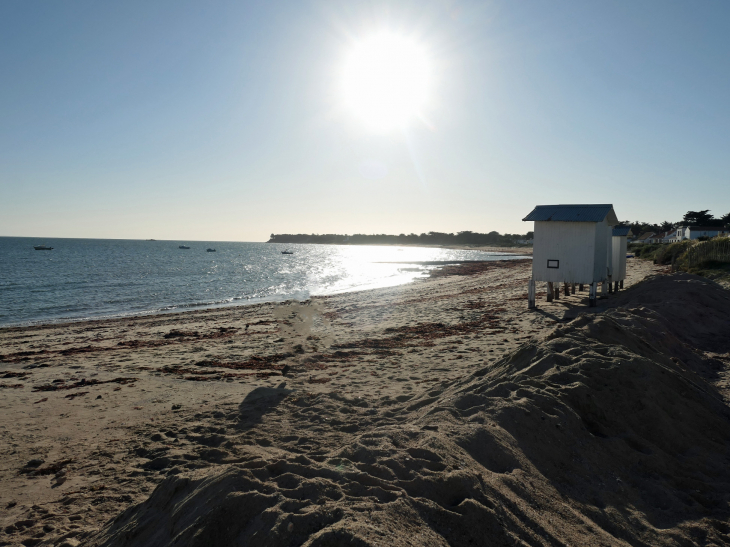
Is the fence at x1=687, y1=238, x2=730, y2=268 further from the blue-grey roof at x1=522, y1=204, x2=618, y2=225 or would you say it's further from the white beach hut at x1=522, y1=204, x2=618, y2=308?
the white beach hut at x1=522, y1=204, x2=618, y2=308

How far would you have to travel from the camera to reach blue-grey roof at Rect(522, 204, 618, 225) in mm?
15289

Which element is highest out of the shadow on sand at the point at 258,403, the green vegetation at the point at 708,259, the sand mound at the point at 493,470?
the green vegetation at the point at 708,259

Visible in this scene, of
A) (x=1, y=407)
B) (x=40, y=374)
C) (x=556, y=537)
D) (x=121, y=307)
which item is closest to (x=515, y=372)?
(x=556, y=537)

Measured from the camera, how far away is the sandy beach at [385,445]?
3.19m

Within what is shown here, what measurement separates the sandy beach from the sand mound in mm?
19

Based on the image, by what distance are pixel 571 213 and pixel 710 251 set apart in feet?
51.1

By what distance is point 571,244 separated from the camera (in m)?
15.8

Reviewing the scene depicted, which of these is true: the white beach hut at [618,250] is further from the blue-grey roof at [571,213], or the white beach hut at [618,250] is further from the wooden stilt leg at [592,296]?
the wooden stilt leg at [592,296]

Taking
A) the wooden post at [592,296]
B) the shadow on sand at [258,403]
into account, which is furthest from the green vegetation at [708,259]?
the shadow on sand at [258,403]

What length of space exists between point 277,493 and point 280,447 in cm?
216

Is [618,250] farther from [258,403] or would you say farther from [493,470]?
[493,470]

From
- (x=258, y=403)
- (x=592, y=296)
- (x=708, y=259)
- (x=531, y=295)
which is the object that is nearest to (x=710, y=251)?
(x=708, y=259)

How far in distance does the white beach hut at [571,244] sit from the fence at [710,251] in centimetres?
1272

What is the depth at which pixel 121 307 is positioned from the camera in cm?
2508
